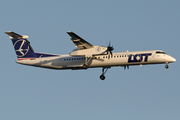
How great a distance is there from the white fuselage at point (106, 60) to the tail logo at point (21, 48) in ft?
3.03

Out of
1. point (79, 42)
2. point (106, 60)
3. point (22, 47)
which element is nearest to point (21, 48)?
point (22, 47)

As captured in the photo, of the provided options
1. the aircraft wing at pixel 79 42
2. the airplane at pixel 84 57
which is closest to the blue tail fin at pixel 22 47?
the airplane at pixel 84 57

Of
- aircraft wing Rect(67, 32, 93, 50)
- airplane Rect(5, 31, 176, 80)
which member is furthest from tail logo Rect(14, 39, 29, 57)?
aircraft wing Rect(67, 32, 93, 50)

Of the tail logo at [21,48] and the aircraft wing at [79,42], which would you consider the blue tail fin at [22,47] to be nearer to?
the tail logo at [21,48]

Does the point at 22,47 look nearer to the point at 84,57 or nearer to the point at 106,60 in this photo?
the point at 84,57

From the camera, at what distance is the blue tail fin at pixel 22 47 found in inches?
1420

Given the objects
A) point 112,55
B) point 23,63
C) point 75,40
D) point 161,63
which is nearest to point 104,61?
point 112,55

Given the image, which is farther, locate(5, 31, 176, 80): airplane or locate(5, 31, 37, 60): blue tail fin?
locate(5, 31, 37, 60): blue tail fin

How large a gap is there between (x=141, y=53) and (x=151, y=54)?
1164 millimetres

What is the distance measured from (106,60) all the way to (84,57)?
266 centimetres

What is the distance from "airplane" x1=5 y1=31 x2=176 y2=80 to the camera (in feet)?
113

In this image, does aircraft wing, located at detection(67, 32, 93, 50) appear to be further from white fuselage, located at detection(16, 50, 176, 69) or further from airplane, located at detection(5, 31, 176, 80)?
white fuselage, located at detection(16, 50, 176, 69)

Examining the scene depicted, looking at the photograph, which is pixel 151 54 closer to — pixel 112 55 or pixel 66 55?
pixel 112 55

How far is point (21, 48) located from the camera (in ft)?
119
